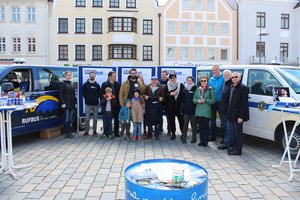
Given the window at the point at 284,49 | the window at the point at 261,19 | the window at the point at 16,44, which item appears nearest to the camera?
the window at the point at 16,44

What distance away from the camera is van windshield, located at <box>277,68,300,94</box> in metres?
7.15

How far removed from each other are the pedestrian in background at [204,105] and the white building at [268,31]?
33692 millimetres

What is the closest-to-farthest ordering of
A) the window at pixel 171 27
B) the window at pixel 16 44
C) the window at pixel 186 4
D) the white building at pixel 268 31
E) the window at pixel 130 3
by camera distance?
the window at pixel 16 44
the window at pixel 130 3
the window at pixel 171 27
the window at pixel 186 4
the white building at pixel 268 31

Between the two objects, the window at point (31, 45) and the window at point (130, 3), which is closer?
the window at point (31, 45)

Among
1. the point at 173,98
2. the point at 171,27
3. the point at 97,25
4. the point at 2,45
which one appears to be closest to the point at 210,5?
the point at 171,27

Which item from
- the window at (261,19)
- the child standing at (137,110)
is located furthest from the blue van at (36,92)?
the window at (261,19)

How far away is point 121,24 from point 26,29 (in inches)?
441

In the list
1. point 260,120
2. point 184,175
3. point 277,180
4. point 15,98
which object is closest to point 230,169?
point 277,180

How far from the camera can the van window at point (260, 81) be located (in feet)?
24.8

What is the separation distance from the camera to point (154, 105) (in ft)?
29.7

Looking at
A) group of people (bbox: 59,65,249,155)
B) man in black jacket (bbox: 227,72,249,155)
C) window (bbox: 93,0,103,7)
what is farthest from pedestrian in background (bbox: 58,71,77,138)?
window (bbox: 93,0,103,7)

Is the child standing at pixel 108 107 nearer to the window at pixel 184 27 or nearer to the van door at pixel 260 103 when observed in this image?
the van door at pixel 260 103

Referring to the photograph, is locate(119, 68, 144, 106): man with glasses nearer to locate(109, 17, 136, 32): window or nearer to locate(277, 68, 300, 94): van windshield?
locate(277, 68, 300, 94): van windshield

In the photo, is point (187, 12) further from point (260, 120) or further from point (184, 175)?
point (184, 175)
